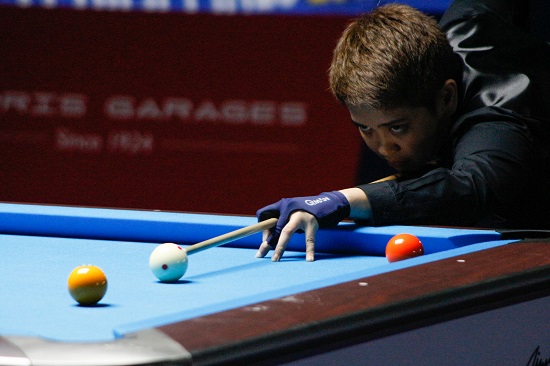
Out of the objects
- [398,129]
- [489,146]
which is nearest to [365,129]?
[398,129]

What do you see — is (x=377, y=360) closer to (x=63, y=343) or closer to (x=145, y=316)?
(x=145, y=316)

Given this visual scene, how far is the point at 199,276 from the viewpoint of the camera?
1.82 meters

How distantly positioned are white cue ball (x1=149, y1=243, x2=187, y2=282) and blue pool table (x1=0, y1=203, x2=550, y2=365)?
2cm

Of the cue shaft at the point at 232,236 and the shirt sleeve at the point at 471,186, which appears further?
the shirt sleeve at the point at 471,186

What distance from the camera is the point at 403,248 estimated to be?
6.24ft

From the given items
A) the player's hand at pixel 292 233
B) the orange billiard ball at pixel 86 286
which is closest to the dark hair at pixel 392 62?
the player's hand at pixel 292 233

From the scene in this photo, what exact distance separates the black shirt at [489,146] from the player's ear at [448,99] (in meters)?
Answer: 0.03

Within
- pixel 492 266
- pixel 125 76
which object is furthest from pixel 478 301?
pixel 125 76

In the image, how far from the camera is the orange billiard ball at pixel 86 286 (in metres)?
1.47

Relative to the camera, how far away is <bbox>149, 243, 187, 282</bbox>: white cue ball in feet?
5.61

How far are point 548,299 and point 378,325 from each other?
47 cm

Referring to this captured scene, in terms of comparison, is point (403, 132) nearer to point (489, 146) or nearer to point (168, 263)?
point (489, 146)

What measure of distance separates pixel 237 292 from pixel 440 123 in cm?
119

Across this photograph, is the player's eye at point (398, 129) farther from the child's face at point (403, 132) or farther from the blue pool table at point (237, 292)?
the blue pool table at point (237, 292)
